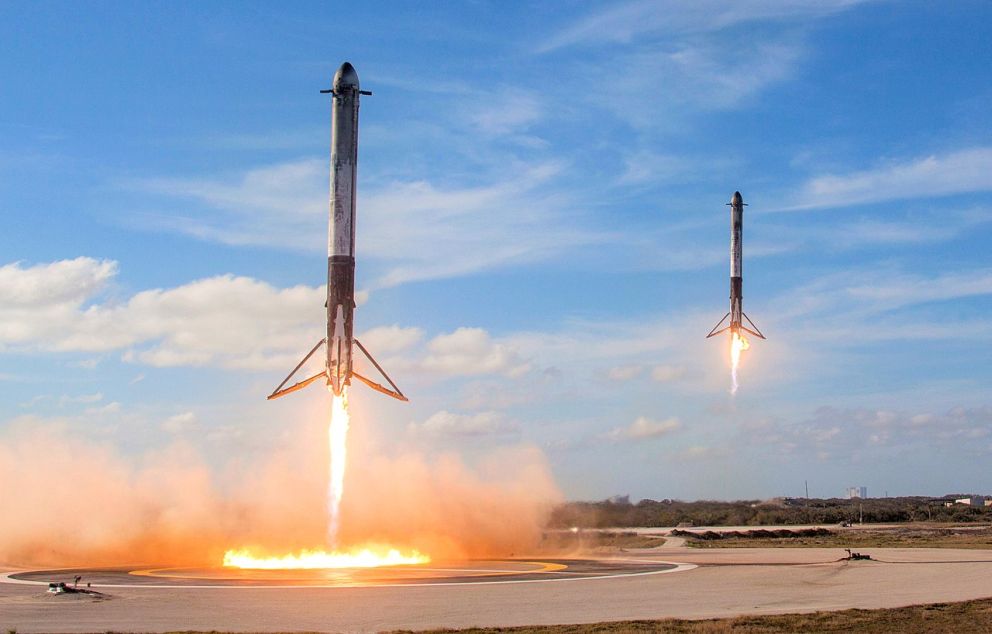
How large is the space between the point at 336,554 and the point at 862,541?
3506 cm

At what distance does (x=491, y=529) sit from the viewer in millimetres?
57375

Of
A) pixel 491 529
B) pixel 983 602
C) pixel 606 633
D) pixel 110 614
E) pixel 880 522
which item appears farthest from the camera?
pixel 880 522

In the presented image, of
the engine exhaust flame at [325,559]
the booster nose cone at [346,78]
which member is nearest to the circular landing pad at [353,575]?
the engine exhaust flame at [325,559]

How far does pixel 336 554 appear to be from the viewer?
4919 centimetres

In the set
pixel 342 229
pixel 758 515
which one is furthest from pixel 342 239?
pixel 758 515

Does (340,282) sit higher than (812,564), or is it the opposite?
(340,282)

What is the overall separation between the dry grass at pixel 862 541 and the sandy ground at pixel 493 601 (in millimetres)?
21139

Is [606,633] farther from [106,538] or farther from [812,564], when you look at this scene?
[106,538]

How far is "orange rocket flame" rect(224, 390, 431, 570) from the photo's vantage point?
45375 mm

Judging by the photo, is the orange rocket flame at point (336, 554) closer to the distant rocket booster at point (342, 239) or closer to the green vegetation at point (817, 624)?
the distant rocket booster at point (342, 239)

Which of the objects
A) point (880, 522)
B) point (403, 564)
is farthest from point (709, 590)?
point (880, 522)

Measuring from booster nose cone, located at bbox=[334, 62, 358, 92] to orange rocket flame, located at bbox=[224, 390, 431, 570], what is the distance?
39.7 ft

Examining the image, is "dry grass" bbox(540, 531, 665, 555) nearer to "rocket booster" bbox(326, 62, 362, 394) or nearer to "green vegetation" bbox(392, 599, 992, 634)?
"rocket booster" bbox(326, 62, 362, 394)

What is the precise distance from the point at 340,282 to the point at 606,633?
21.7 metres
